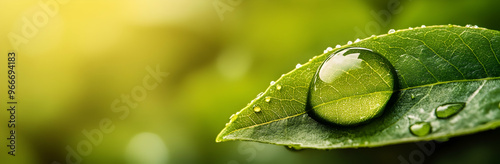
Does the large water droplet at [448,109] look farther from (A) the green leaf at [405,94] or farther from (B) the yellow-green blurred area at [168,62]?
(B) the yellow-green blurred area at [168,62]

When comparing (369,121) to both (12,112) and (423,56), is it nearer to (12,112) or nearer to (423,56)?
Answer: (423,56)

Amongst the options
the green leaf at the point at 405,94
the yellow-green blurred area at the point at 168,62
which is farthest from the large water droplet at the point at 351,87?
the yellow-green blurred area at the point at 168,62

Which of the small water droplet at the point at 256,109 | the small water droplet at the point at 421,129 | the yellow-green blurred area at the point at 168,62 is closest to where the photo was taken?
the small water droplet at the point at 421,129

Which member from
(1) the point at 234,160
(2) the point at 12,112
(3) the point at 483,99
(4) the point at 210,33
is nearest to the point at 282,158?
(1) the point at 234,160

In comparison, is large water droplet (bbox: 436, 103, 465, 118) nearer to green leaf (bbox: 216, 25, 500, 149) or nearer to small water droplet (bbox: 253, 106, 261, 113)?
green leaf (bbox: 216, 25, 500, 149)

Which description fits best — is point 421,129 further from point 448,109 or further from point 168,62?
point 168,62
